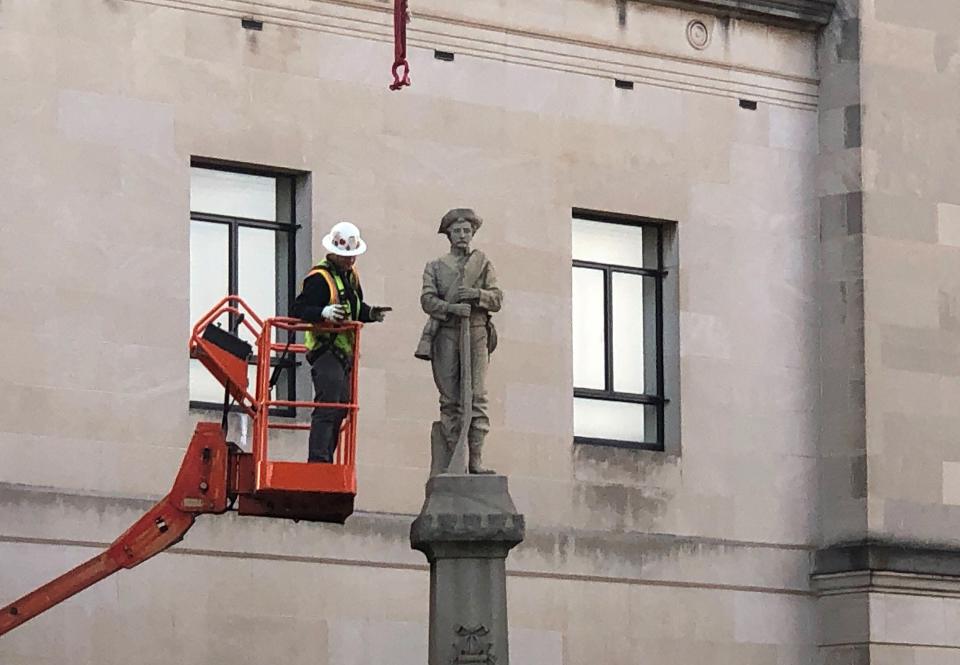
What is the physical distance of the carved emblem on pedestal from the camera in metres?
25.0

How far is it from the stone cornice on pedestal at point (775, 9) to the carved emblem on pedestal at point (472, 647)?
10.2 meters

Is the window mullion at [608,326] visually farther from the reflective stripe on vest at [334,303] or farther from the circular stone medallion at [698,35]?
the reflective stripe on vest at [334,303]

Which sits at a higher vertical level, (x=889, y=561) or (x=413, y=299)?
(x=413, y=299)

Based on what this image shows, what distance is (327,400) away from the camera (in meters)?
25.9

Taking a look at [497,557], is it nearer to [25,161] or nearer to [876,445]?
[25,161]

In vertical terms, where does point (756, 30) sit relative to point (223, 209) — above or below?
above

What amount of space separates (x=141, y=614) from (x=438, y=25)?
697cm

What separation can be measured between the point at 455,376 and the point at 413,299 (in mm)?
4731

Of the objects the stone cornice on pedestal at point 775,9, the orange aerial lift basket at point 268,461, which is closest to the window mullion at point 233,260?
the orange aerial lift basket at point 268,461

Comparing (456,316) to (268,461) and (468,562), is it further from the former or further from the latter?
(468,562)

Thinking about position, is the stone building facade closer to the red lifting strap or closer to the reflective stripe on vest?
the red lifting strap

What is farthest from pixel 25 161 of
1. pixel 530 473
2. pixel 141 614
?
pixel 530 473

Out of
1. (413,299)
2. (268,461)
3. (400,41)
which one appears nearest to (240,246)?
(413,299)

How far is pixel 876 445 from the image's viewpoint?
3284cm
